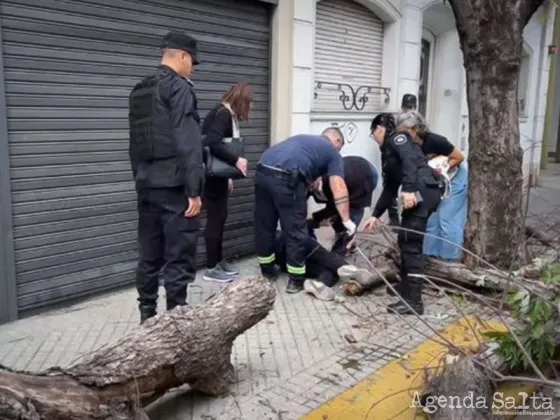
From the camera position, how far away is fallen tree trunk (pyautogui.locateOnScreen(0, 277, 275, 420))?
2.39 metres

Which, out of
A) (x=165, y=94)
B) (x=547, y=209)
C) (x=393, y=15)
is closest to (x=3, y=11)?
(x=165, y=94)

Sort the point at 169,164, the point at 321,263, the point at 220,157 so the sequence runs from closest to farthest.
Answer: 1. the point at 169,164
2. the point at 220,157
3. the point at 321,263

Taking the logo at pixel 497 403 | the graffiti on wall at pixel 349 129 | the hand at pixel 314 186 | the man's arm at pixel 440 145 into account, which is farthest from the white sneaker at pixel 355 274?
the graffiti on wall at pixel 349 129

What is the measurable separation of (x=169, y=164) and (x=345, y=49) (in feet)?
14.9

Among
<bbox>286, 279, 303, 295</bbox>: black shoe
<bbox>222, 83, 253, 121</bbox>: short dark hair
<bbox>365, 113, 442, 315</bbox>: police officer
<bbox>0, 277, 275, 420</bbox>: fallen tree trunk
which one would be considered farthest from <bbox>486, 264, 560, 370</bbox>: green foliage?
<bbox>222, 83, 253, 121</bbox>: short dark hair

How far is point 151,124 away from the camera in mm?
3908

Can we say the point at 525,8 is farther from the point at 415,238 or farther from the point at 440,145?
the point at 415,238

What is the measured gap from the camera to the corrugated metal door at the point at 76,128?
14.4 ft

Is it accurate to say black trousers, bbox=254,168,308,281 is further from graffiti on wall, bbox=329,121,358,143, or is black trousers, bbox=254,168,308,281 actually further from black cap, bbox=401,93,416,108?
black cap, bbox=401,93,416,108

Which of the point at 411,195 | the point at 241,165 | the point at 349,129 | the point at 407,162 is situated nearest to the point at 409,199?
the point at 411,195

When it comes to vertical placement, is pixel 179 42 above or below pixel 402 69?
below

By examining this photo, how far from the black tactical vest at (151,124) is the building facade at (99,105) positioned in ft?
3.21

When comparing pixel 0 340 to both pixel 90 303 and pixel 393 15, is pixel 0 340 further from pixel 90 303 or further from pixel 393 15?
pixel 393 15

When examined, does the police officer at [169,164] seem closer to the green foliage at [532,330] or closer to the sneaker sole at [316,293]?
the sneaker sole at [316,293]
